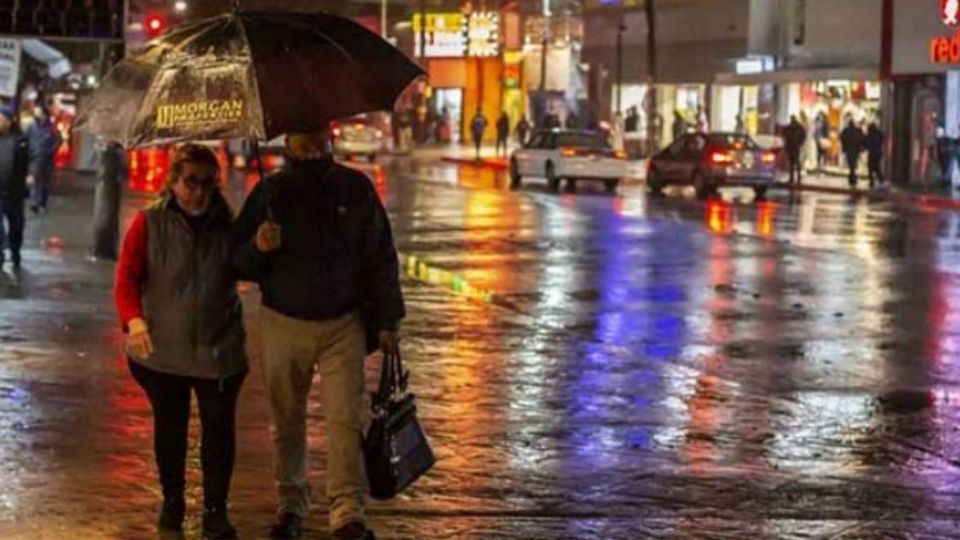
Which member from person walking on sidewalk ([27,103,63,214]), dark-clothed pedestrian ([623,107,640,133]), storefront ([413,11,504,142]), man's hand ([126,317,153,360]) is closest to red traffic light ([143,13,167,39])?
person walking on sidewalk ([27,103,63,214])

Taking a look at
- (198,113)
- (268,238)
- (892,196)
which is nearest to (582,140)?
(892,196)

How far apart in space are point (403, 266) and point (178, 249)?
13.5 m

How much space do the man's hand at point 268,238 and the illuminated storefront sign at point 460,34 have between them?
226 ft

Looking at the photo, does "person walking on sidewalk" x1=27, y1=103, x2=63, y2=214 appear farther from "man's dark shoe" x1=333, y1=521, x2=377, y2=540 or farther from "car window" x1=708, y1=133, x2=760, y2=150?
"man's dark shoe" x1=333, y1=521, x2=377, y2=540

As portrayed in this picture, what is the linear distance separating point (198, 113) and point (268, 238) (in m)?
0.59

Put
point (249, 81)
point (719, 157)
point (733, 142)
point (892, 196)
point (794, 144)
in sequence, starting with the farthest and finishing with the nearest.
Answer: point (794, 144) → point (892, 196) → point (733, 142) → point (719, 157) → point (249, 81)

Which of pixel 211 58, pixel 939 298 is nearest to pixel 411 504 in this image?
pixel 211 58

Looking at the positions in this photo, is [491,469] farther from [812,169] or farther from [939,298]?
[812,169]

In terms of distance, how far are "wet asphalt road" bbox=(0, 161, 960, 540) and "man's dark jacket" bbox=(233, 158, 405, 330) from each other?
1167 mm

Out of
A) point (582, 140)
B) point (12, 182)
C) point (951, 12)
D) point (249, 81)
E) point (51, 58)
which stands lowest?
point (582, 140)

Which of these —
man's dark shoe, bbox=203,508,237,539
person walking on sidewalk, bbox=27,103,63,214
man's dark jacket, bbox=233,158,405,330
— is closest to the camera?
man's dark jacket, bbox=233,158,405,330

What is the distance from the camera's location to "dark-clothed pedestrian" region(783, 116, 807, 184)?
43.2 metres

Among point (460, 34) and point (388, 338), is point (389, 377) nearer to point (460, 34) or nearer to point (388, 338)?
point (388, 338)

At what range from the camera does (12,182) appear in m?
17.9
